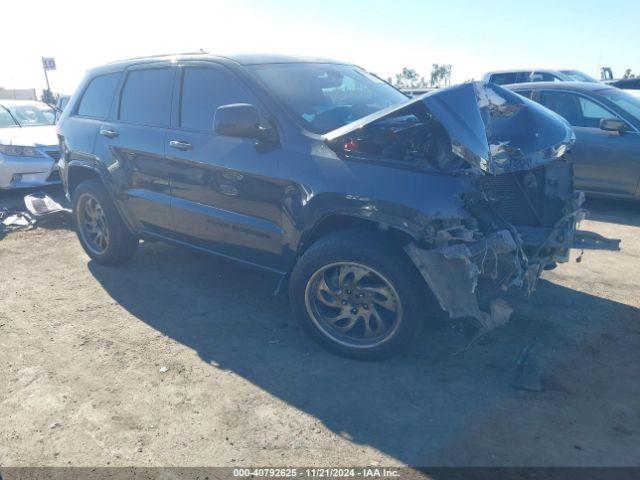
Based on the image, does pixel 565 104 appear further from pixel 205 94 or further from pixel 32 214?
pixel 32 214

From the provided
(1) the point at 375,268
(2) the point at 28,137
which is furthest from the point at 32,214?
(1) the point at 375,268

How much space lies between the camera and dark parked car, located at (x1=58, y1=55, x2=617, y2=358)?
318 cm

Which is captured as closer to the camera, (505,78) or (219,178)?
(219,178)

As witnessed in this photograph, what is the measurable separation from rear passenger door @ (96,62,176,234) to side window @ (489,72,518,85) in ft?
30.5

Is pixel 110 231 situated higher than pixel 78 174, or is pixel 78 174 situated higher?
pixel 78 174

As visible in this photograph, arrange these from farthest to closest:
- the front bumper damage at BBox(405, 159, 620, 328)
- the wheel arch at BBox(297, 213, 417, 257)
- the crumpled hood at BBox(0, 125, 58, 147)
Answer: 1. the crumpled hood at BBox(0, 125, 58, 147)
2. the wheel arch at BBox(297, 213, 417, 257)
3. the front bumper damage at BBox(405, 159, 620, 328)

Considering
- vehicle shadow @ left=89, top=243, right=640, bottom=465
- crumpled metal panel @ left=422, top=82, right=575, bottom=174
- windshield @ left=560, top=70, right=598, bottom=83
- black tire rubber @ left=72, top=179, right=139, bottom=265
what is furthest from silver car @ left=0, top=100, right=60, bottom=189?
windshield @ left=560, top=70, right=598, bottom=83

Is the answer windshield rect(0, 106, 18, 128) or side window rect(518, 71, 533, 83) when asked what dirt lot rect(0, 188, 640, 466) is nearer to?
windshield rect(0, 106, 18, 128)

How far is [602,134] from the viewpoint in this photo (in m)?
7.04

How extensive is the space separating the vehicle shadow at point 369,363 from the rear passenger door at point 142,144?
0.76 m

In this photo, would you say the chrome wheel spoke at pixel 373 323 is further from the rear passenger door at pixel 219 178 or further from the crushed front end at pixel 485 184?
the rear passenger door at pixel 219 178

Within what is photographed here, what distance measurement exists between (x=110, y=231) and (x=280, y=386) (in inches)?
107

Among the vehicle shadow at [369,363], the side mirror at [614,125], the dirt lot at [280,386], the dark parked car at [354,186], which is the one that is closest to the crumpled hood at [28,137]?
the dirt lot at [280,386]

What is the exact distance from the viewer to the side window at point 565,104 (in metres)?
7.33
